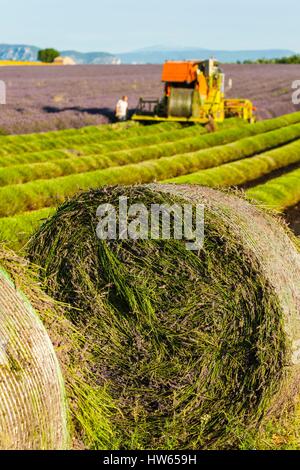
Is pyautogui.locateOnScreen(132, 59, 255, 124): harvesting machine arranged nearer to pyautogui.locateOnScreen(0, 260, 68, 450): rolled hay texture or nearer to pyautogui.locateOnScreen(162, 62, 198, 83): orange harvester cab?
pyautogui.locateOnScreen(162, 62, 198, 83): orange harvester cab

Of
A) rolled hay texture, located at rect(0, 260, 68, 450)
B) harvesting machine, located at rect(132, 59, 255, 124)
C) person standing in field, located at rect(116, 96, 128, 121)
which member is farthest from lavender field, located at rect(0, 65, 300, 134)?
rolled hay texture, located at rect(0, 260, 68, 450)

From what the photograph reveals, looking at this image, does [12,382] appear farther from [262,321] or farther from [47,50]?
[47,50]

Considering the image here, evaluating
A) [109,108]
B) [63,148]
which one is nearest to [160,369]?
[63,148]

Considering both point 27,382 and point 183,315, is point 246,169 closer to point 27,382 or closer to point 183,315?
point 183,315

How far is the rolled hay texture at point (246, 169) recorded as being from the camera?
65.9 ft

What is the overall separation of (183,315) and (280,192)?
12067 millimetres

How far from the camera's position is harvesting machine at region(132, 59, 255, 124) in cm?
3125

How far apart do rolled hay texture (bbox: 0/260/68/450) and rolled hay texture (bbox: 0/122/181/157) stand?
18541 mm

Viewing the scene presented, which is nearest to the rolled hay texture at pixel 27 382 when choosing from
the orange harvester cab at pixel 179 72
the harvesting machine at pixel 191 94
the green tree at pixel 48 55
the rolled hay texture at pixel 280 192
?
the rolled hay texture at pixel 280 192

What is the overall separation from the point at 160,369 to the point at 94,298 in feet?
3.18

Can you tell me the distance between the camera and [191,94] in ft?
102

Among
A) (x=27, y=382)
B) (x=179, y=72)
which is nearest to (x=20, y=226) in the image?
(x=27, y=382)

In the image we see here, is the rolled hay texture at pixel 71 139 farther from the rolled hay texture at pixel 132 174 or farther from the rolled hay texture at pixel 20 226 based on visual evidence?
the rolled hay texture at pixel 20 226

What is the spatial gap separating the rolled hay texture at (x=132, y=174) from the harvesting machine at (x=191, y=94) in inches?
101
